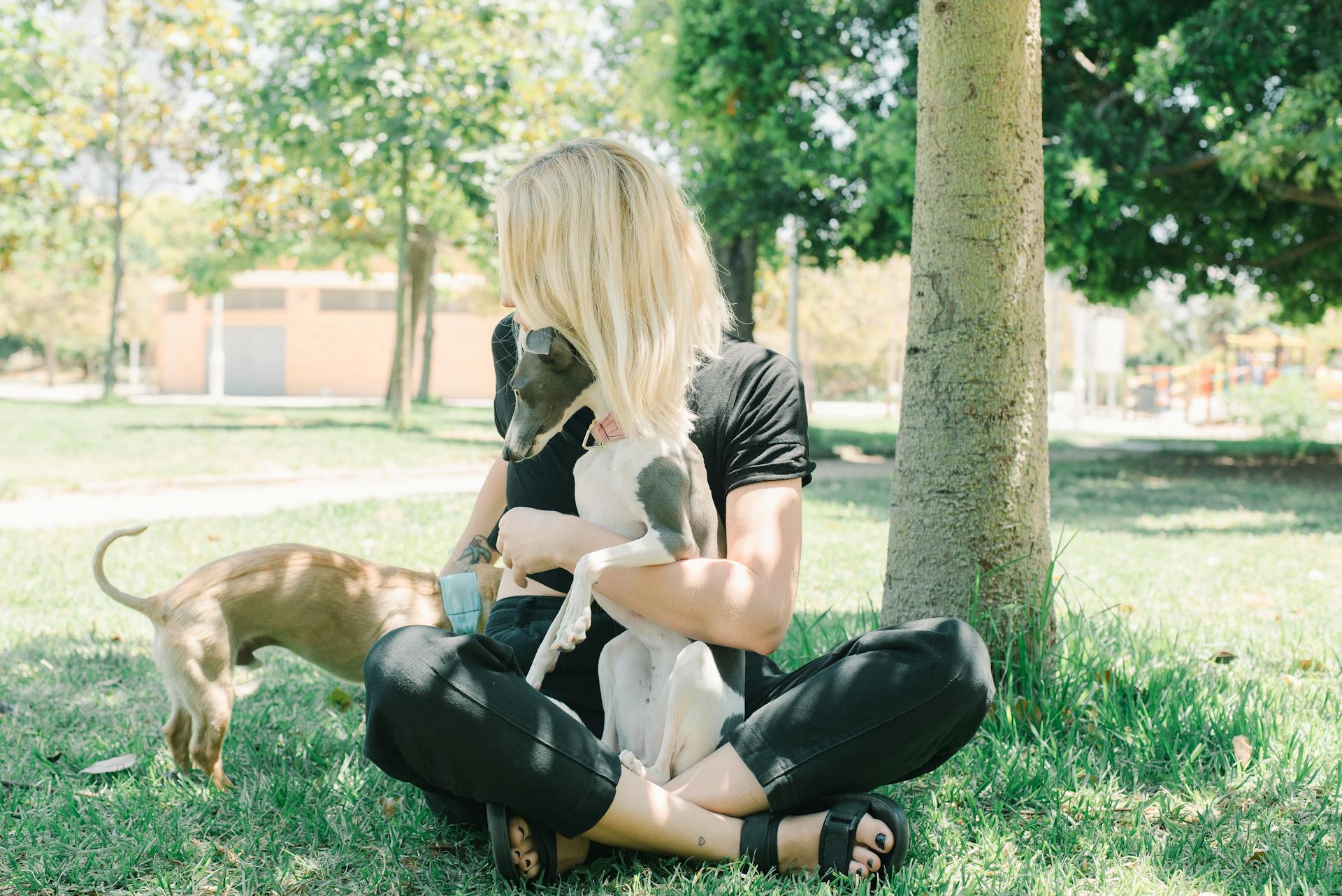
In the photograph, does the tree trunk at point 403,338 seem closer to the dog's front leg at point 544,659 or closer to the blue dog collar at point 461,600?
the blue dog collar at point 461,600

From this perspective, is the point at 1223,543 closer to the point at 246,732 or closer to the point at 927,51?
the point at 927,51

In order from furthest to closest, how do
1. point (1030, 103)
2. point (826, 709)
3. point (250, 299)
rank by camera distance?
point (250, 299)
point (1030, 103)
point (826, 709)

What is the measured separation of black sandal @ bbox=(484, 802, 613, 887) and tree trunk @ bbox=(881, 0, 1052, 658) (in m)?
1.53

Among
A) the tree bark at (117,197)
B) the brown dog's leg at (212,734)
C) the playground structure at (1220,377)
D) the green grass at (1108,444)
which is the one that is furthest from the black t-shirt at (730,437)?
the playground structure at (1220,377)

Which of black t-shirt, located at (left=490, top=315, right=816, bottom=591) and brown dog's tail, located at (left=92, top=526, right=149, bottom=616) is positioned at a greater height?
black t-shirt, located at (left=490, top=315, right=816, bottom=591)

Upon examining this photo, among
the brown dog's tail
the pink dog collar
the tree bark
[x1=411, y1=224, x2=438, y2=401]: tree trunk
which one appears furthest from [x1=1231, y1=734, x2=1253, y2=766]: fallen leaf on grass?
the tree bark

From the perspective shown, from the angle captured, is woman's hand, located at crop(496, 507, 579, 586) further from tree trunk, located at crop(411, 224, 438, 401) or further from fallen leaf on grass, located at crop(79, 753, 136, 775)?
tree trunk, located at crop(411, 224, 438, 401)

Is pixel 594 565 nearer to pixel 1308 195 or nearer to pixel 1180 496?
pixel 1180 496

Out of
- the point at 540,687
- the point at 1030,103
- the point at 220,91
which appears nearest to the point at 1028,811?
the point at 540,687

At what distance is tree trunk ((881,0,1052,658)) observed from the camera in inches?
128

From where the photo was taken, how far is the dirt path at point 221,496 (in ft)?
26.6

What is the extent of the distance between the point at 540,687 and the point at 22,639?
3.10 meters

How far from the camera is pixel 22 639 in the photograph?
14.7 ft

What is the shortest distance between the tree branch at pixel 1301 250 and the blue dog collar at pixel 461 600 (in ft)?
41.6
